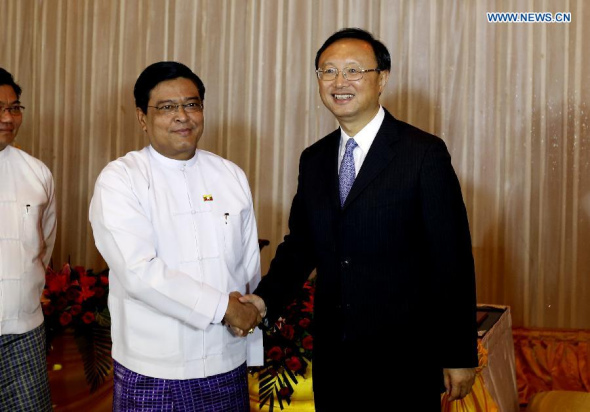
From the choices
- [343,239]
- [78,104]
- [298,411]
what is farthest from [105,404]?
[78,104]

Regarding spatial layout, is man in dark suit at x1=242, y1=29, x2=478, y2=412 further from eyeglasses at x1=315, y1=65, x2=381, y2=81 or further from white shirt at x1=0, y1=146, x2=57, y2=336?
white shirt at x1=0, y1=146, x2=57, y2=336

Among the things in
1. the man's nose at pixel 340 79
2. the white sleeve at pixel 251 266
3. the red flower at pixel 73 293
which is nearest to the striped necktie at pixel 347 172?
the man's nose at pixel 340 79

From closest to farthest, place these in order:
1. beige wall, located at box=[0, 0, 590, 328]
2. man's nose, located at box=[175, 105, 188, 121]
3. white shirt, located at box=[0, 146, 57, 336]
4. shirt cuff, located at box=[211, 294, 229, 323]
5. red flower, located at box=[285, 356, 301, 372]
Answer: shirt cuff, located at box=[211, 294, 229, 323]
man's nose, located at box=[175, 105, 188, 121]
white shirt, located at box=[0, 146, 57, 336]
red flower, located at box=[285, 356, 301, 372]
beige wall, located at box=[0, 0, 590, 328]

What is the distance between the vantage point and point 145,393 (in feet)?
7.09

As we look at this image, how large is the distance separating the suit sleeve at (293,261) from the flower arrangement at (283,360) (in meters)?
0.35

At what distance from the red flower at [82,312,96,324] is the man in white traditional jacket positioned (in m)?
0.73

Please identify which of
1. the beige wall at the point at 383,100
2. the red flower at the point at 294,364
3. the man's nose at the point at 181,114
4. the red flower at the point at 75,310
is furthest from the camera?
the beige wall at the point at 383,100

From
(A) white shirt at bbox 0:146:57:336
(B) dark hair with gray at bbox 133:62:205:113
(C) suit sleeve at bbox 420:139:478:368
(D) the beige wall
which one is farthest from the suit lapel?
(D) the beige wall

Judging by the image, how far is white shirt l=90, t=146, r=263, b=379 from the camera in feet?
6.92

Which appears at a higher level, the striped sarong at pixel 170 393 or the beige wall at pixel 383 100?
the beige wall at pixel 383 100

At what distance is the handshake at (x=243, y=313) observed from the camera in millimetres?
2178

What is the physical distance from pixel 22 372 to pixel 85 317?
419mm

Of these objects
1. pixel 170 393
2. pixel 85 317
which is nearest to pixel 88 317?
pixel 85 317

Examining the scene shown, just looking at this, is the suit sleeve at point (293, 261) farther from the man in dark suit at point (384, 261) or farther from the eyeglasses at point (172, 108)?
the eyeglasses at point (172, 108)
